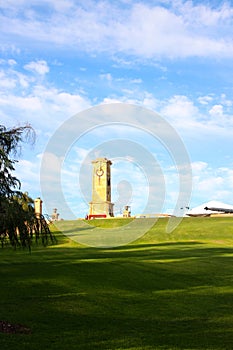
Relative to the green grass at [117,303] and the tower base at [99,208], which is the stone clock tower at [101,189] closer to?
the tower base at [99,208]

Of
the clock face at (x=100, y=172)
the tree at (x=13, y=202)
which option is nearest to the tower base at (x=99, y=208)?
the clock face at (x=100, y=172)

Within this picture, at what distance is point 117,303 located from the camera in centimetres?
1823

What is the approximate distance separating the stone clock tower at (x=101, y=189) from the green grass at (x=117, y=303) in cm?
5621

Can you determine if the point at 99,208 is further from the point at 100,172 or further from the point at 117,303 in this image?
the point at 117,303

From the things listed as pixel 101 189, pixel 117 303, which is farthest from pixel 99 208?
pixel 117 303

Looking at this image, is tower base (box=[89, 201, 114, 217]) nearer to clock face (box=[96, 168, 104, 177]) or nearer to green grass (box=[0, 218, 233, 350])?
clock face (box=[96, 168, 104, 177])

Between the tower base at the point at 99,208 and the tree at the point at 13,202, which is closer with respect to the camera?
the tree at the point at 13,202

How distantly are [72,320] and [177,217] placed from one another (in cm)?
6381

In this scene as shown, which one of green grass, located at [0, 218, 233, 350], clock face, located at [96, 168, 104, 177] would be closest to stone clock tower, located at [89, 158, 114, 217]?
clock face, located at [96, 168, 104, 177]

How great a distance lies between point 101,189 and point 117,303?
7092 centimetres

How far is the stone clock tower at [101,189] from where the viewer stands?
292ft

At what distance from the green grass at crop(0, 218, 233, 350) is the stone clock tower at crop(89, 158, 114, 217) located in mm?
56215

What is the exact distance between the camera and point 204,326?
50.4ft

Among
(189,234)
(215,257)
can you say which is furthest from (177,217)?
(215,257)
